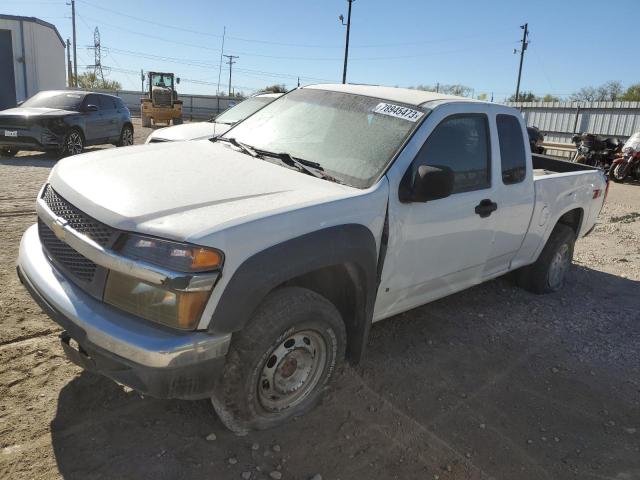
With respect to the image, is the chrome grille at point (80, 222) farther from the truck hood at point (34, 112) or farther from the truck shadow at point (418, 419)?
the truck hood at point (34, 112)

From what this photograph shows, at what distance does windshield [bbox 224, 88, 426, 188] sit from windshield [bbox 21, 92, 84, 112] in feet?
34.3

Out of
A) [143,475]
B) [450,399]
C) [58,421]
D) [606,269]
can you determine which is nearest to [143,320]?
[143,475]

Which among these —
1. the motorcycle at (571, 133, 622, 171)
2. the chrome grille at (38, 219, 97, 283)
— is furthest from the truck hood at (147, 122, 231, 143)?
the motorcycle at (571, 133, 622, 171)

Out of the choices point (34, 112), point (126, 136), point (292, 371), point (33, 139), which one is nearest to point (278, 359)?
point (292, 371)

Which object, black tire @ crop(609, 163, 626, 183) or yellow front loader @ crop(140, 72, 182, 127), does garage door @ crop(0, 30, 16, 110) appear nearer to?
yellow front loader @ crop(140, 72, 182, 127)

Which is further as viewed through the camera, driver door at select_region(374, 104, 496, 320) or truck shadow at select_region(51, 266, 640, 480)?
driver door at select_region(374, 104, 496, 320)

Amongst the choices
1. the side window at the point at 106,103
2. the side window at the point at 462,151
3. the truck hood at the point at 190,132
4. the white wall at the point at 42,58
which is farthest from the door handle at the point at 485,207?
the white wall at the point at 42,58

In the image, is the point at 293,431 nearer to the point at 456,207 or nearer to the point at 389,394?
the point at 389,394

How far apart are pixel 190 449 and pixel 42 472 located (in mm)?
677

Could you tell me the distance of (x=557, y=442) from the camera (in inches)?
121

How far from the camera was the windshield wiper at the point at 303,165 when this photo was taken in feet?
10.5

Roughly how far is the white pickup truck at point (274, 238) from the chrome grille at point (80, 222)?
0.4 inches

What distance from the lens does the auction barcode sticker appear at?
3.46 m

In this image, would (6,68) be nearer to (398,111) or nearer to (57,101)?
(57,101)
